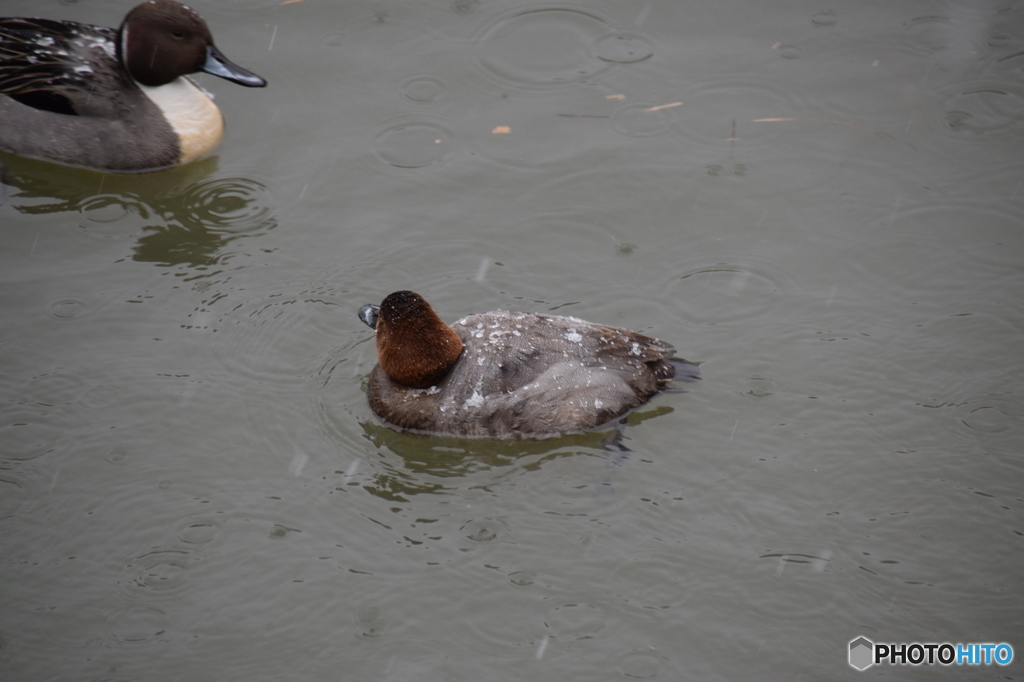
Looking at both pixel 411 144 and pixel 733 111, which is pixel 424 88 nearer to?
pixel 411 144

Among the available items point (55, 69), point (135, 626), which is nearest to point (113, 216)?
point (55, 69)

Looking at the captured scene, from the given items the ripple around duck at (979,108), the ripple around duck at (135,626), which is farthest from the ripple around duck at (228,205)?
the ripple around duck at (979,108)

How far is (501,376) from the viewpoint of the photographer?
559cm

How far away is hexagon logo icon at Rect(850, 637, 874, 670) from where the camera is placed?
443 centimetres

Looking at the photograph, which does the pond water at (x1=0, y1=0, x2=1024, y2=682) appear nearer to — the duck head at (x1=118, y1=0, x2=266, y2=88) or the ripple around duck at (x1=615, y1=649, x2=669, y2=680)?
the ripple around duck at (x1=615, y1=649, x2=669, y2=680)

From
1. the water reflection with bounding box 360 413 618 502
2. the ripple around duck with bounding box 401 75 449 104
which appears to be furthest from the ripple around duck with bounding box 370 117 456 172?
the water reflection with bounding box 360 413 618 502

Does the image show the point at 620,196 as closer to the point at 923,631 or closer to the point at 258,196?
the point at 258,196

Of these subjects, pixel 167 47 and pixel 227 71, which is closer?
pixel 167 47

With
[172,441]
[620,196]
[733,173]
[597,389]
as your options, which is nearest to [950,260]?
[733,173]

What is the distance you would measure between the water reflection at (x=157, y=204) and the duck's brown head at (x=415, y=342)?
196cm

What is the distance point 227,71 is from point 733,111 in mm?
4235

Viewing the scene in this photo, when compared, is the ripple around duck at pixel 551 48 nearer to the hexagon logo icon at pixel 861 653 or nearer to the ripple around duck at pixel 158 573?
the ripple around duck at pixel 158 573

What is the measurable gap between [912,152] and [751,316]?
91.5 inches

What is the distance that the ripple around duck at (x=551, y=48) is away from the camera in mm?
8305
